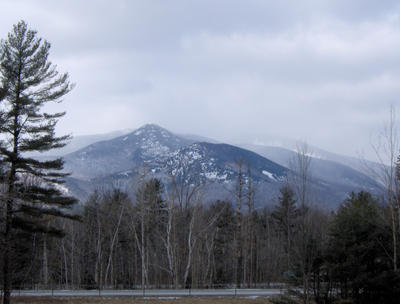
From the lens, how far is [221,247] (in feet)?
164

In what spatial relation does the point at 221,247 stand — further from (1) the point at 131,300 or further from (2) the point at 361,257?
(2) the point at 361,257

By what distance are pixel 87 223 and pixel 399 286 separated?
109ft

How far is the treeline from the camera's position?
17.5 m

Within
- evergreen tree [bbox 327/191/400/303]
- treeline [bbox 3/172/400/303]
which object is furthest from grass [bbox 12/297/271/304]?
evergreen tree [bbox 327/191/400/303]

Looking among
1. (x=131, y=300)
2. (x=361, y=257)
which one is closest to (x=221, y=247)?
(x=131, y=300)

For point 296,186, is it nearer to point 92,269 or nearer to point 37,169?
point 37,169

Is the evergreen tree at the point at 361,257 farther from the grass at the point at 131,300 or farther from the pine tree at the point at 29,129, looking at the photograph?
the pine tree at the point at 29,129

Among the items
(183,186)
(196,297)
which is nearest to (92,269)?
(183,186)

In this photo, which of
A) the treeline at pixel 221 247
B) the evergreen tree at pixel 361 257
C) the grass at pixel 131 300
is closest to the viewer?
the evergreen tree at pixel 361 257

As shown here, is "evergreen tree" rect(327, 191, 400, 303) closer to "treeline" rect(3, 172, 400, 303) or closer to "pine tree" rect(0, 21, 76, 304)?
"treeline" rect(3, 172, 400, 303)

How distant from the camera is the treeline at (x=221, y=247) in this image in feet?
57.3

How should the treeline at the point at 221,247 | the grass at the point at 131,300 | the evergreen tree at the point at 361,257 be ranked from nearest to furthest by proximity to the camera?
the evergreen tree at the point at 361,257
the treeline at the point at 221,247
the grass at the point at 131,300

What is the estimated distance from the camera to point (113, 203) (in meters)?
40.8

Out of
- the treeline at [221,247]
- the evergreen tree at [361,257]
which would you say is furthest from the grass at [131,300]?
the evergreen tree at [361,257]
